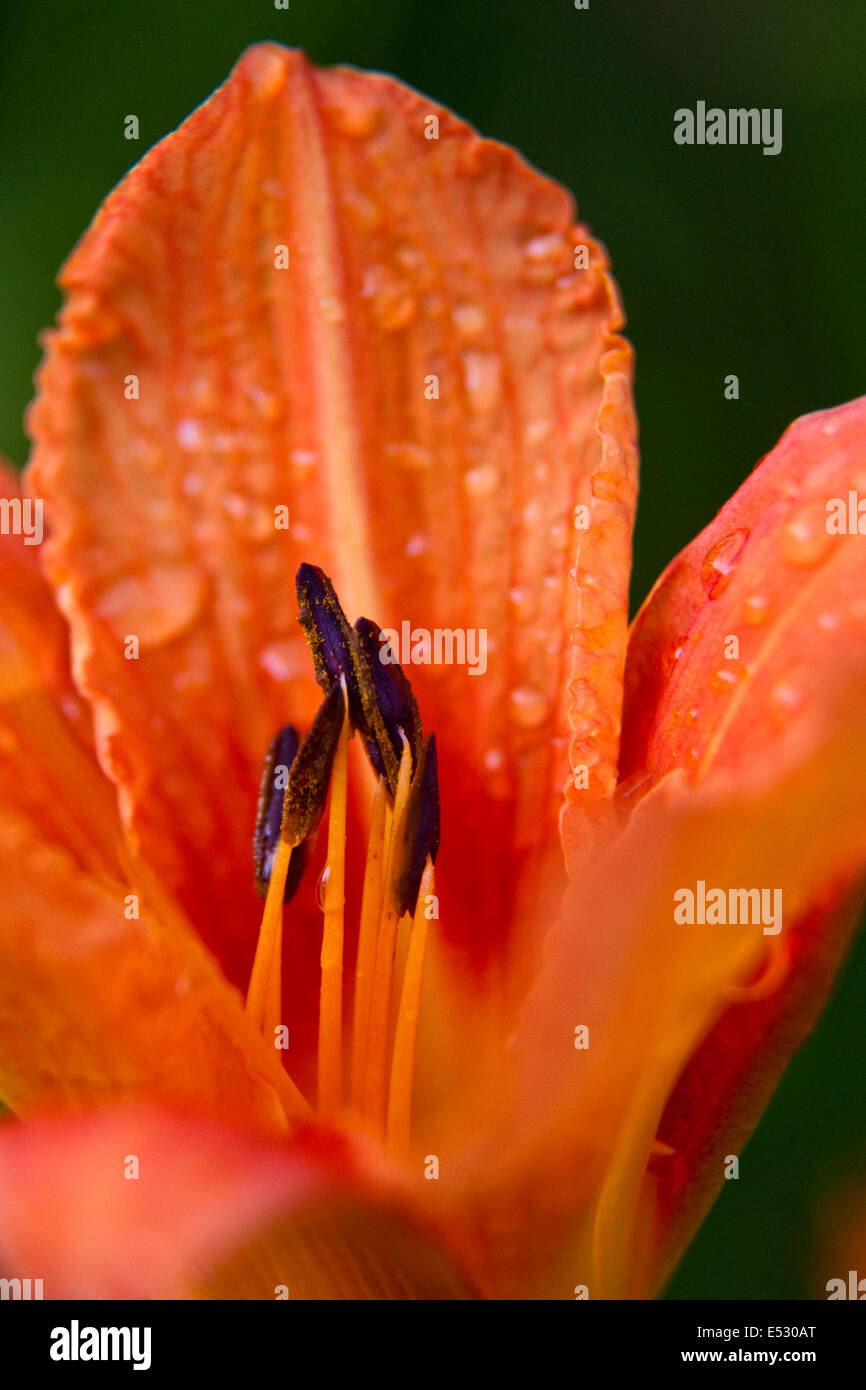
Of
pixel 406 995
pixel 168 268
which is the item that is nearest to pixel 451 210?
pixel 168 268

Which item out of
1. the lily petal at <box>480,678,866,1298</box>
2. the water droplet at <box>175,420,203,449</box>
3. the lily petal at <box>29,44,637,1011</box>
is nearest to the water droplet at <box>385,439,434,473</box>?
the lily petal at <box>29,44,637,1011</box>

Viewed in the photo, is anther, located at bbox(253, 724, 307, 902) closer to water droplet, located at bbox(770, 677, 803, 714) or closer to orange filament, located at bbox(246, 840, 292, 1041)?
orange filament, located at bbox(246, 840, 292, 1041)

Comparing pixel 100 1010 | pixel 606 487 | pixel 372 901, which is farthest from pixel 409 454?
pixel 100 1010

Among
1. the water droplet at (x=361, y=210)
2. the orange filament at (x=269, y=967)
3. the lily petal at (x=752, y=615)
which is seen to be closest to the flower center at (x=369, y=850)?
the orange filament at (x=269, y=967)

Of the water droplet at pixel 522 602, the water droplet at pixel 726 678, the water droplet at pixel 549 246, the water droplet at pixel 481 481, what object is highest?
the water droplet at pixel 549 246

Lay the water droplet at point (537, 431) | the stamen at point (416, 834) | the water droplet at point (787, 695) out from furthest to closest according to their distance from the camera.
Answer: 1. the water droplet at point (537, 431)
2. the stamen at point (416, 834)
3. the water droplet at point (787, 695)

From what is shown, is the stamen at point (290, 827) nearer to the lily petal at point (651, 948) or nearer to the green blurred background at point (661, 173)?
the lily petal at point (651, 948)

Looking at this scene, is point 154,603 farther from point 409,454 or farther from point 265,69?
point 265,69
